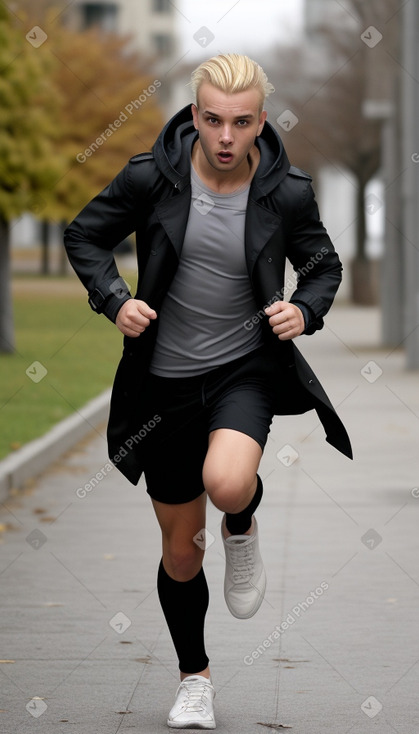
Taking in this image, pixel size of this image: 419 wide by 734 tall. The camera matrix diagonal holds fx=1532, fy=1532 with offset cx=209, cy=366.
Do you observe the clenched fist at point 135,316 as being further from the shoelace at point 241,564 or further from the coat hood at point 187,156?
the shoelace at point 241,564

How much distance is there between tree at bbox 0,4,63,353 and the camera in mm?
21078

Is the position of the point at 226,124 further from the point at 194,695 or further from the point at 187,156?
the point at 194,695

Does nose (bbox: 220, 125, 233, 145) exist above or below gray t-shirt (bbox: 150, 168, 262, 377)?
above

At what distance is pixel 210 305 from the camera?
4.43 m

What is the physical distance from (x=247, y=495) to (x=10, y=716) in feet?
3.75

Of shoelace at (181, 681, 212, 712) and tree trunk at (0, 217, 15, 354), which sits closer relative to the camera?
shoelace at (181, 681, 212, 712)

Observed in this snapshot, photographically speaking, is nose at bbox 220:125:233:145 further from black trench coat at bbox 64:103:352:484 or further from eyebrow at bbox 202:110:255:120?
black trench coat at bbox 64:103:352:484

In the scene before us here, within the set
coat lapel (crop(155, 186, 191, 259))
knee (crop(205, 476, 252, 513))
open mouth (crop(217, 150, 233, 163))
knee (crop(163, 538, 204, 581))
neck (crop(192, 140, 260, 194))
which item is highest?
open mouth (crop(217, 150, 233, 163))

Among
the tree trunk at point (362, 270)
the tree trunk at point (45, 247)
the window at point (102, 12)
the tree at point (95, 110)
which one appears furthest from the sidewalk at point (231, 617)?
the window at point (102, 12)

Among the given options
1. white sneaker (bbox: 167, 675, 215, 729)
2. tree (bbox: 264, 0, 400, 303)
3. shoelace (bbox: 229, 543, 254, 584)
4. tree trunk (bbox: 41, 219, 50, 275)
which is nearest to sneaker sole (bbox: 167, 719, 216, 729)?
white sneaker (bbox: 167, 675, 215, 729)

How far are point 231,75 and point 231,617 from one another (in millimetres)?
2871

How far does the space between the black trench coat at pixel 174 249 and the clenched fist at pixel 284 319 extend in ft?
0.25

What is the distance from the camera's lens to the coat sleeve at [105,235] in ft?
14.5

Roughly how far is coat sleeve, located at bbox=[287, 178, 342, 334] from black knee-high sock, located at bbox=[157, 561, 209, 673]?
2.88 feet
